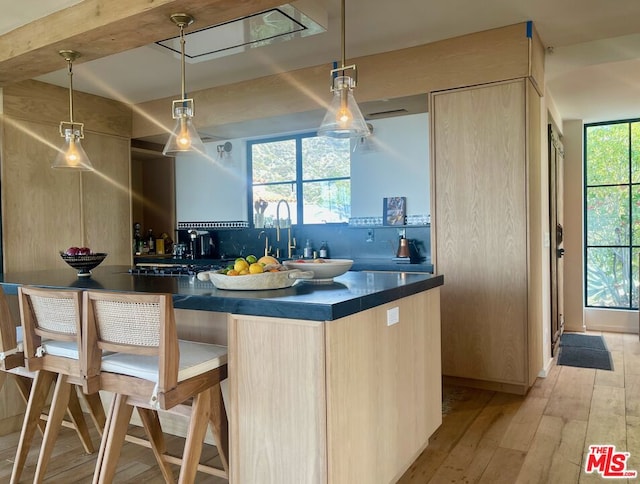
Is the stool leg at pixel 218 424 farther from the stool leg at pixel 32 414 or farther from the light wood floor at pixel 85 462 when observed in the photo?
the stool leg at pixel 32 414

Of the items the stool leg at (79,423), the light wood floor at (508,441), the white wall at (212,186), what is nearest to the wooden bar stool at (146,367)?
the light wood floor at (508,441)

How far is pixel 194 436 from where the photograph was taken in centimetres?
193

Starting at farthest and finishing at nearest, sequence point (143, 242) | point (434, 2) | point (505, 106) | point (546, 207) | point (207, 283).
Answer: point (143, 242)
point (546, 207)
point (505, 106)
point (434, 2)
point (207, 283)

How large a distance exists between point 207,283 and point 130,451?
1078 mm

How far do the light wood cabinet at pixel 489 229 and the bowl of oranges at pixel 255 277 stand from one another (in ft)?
5.82

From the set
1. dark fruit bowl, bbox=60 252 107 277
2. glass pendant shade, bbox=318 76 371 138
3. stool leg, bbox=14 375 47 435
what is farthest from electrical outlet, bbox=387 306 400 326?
stool leg, bbox=14 375 47 435

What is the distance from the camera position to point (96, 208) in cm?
494

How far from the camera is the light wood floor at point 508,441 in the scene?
2.44m

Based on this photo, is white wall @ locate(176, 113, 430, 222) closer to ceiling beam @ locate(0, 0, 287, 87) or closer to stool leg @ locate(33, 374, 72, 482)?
ceiling beam @ locate(0, 0, 287, 87)

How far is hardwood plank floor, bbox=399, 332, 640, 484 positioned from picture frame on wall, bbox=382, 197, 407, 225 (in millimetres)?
1580

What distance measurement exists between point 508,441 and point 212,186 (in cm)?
426

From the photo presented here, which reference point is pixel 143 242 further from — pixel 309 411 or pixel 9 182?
pixel 309 411

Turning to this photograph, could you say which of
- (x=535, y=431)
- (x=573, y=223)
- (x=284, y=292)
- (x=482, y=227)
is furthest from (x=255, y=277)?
(x=573, y=223)

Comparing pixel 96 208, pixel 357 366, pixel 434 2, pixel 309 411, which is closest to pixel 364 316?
pixel 357 366
